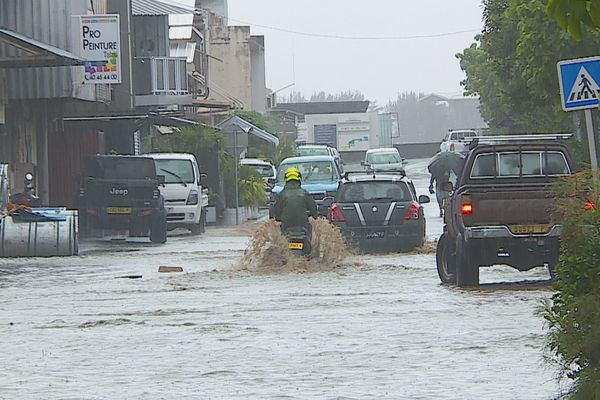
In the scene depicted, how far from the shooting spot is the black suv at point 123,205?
31906 mm

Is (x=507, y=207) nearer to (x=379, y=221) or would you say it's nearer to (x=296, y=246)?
(x=296, y=246)

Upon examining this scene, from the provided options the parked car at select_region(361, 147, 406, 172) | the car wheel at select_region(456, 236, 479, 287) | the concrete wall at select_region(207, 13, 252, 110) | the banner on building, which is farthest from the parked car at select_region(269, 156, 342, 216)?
the concrete wall at select_region(207, 13, 252, 110)

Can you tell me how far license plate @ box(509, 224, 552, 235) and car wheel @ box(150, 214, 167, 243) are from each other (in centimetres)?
1555

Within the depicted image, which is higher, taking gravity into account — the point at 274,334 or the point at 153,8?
the point at 153,8

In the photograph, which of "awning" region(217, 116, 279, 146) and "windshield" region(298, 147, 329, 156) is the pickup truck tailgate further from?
"windshield" region(298, 147, 329, 156)

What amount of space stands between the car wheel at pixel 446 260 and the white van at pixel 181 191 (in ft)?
54.0

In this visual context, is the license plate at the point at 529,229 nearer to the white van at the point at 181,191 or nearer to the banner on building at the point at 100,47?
the banner on building at the point at 100,47

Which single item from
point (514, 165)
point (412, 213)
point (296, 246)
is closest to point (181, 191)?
point (412, 213)

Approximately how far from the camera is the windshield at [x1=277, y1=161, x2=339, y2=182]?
35.8m

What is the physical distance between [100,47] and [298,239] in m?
13.5

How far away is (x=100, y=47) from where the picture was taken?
34.0 metres

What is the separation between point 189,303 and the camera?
17125 millimetres

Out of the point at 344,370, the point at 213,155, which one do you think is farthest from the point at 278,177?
the point at 344,370

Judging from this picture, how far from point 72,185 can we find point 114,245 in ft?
29.0
